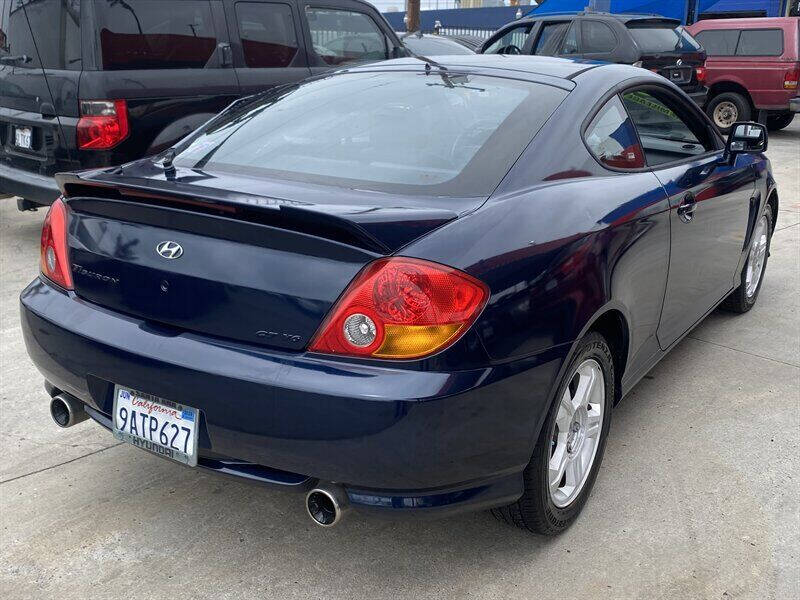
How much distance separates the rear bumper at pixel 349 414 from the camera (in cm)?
217

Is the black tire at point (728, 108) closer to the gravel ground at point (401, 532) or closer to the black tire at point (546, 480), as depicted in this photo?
the gravel ground at point (401, 532)

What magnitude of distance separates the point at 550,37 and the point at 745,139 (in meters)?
8.48

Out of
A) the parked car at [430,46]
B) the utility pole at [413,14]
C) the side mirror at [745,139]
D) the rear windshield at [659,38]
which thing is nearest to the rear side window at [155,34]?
the side mirror at [745,139]

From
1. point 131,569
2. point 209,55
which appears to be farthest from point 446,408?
point 209,55

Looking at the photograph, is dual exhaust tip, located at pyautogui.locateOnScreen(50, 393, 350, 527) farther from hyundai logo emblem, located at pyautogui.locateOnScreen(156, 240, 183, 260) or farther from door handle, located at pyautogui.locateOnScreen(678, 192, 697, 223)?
Result: door handle, located at pyautogui.locateOnScreen(678, 192, 697, 223)

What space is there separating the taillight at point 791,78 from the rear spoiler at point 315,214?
13453 millimetres

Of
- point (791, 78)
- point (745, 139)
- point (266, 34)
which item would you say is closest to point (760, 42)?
point (791, 78)

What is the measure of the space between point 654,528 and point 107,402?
5.92 ft

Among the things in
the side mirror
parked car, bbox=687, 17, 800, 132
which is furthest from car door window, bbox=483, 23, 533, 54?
the side mirror

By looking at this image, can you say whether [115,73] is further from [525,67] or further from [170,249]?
[170,249]

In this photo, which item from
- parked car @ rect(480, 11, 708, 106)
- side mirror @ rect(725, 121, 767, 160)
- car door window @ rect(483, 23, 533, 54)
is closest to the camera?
side mirror @ rect(725, 121, 767, 160)

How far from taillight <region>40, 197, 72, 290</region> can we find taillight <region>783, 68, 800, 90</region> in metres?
13.6

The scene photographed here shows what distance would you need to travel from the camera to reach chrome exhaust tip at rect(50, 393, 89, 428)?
2795mm

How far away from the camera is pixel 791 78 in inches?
547
